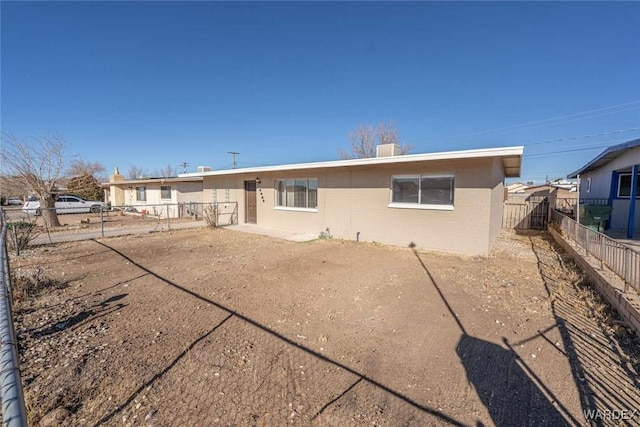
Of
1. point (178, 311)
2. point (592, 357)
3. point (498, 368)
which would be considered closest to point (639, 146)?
point (592, 357)

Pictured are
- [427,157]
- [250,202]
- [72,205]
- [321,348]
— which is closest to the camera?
[321,348]

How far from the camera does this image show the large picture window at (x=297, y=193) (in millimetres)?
11500

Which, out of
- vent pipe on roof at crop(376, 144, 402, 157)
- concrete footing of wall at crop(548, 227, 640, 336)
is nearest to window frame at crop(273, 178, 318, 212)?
vent pipe on roof at crop(376, 144, 402, 157)

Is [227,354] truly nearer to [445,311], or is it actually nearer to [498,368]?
[498,368]

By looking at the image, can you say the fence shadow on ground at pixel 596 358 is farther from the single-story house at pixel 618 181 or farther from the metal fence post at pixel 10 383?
the single-story house at pixel 618 181

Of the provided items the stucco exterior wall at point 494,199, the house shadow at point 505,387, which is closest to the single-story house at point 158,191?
the stucco exterior wall at point 494,199

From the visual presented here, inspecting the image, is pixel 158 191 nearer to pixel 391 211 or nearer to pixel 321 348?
pixel 391 211

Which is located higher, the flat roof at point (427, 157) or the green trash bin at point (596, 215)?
the flat roof at point (427, 157)

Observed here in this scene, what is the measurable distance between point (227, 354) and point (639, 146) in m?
12.5

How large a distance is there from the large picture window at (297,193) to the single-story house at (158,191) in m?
8.20

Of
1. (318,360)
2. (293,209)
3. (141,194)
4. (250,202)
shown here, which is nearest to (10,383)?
(318,360)

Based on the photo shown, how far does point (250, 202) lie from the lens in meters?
14.2

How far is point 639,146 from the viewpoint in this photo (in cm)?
860

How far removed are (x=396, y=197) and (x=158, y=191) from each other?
19.5m
